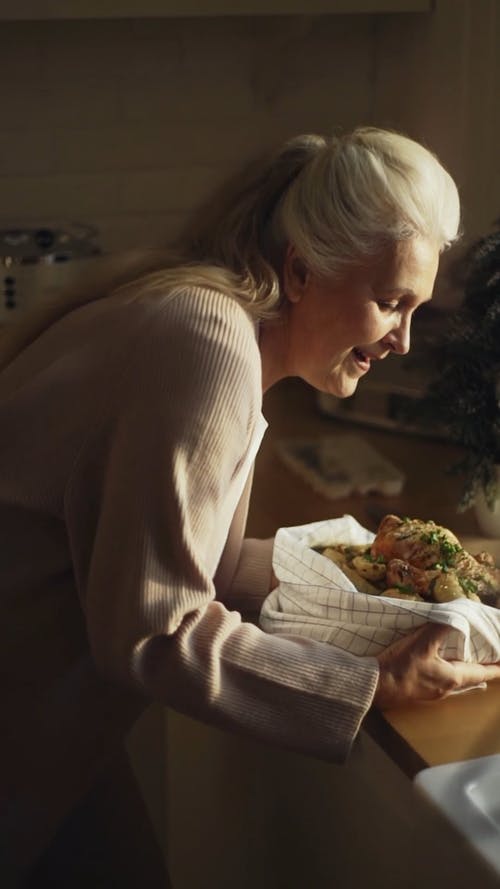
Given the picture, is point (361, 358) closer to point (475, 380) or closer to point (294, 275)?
point (294, 275)

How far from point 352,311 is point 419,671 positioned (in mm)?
358

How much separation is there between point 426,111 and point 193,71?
44cm

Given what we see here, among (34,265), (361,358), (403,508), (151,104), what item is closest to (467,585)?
(361,358)

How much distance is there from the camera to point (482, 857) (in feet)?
2.95

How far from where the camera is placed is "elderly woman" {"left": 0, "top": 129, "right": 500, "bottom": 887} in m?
0.99

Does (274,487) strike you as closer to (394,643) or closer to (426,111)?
(394,643)

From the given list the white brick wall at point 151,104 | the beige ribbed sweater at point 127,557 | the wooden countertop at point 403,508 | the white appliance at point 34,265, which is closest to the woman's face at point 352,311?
the beige ribbed sweater at point 127,557

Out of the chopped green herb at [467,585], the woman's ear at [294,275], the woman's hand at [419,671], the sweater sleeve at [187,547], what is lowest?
the woman's hand at [419,671]

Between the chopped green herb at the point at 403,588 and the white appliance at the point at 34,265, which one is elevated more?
the chopped green herb at the point at 403,588

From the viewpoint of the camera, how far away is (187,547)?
3.22ft

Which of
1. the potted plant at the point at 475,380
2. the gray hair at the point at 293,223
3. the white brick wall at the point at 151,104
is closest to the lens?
the gray hair at the point at 293,223

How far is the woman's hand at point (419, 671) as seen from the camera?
3.66 ft

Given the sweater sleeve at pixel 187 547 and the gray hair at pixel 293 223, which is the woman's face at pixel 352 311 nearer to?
the gray hair at pixel 293 223

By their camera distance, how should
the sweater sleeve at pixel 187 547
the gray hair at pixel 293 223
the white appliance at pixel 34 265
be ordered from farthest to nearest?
the white appliance at pixel 34 265 → the gray hair at pixel 293 223 → the sweater sleeve at pixel 187 547
